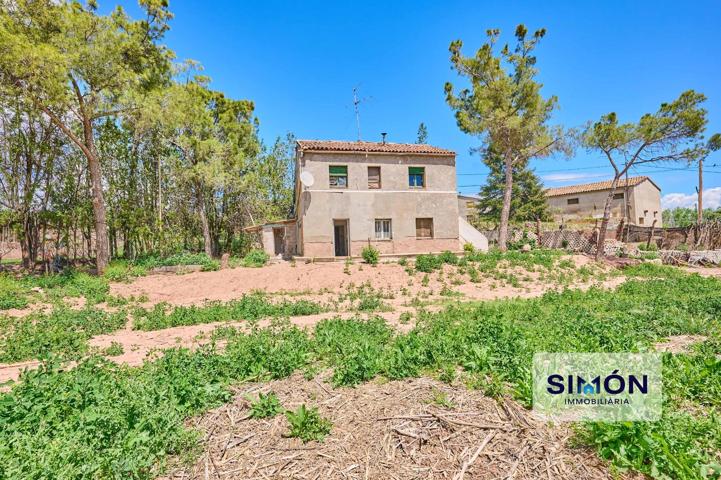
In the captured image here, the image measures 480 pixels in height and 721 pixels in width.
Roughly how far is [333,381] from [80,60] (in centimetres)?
1718

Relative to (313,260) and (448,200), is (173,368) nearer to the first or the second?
(313,260)

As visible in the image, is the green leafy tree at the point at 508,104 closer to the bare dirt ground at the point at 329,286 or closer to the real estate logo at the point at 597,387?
the bare dirt ground at the point at 329,286

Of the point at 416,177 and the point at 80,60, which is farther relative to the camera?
the point at 416,177

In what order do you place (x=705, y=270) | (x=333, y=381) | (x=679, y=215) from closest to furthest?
(x=333, y=381)
(x=705, y=270)
(x=679, y=215)

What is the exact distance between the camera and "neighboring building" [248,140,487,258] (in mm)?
19047

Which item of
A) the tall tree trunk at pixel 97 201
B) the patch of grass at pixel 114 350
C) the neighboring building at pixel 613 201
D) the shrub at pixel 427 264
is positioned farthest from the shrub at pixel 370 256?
the neighboring building at pixel 613 201

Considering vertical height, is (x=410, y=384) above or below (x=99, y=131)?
below

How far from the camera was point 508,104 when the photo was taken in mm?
20703

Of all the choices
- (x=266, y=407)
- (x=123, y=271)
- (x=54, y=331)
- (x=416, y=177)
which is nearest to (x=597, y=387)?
(x=266, y=407)

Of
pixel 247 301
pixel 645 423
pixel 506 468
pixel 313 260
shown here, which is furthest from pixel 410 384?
pixel 313 260

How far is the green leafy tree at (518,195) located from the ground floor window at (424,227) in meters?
13.3

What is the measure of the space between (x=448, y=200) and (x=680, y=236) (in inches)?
627

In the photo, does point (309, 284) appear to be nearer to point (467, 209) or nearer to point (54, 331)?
point (54, 331)

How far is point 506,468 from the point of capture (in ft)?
8.32
